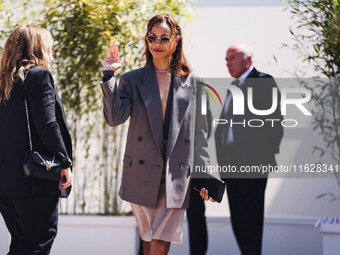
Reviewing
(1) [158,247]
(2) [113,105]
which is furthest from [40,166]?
(1) [158,247]

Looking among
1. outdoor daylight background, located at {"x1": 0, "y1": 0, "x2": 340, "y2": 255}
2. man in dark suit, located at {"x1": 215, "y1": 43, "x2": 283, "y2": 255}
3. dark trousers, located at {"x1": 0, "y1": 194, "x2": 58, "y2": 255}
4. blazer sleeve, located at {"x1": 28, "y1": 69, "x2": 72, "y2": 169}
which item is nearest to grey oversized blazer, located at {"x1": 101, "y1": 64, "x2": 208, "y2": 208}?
blazer sleeve, located at {"x1": 28, "y1": 69, "x2": 72, "y2": 169}

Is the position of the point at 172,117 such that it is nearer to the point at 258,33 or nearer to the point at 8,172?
the point at 8,172

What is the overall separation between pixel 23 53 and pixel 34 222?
802 mm

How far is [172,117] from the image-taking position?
327cm

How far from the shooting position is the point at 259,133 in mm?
4711

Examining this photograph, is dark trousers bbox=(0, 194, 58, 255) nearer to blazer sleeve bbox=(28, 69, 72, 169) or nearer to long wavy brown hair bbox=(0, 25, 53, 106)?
blazer sleeve bbox=(28, 69, 72, 169)

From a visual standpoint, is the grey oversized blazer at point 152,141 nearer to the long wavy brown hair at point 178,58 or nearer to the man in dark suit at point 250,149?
the long wavy brown hair at point 178,58

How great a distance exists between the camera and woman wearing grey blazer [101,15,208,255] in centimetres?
323

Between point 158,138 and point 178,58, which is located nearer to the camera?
point 158,138

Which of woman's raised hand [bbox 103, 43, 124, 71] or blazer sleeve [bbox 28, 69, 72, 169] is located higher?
woman's raised hand [bbox 103, 43, 124, 71]

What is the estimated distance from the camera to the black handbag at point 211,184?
10.5 ft

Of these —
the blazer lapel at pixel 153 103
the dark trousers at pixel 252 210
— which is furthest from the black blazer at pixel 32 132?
the dark trousers at pixel 252 210

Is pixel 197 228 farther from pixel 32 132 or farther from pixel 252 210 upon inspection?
pixel 32 132

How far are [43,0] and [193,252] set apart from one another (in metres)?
2.17
